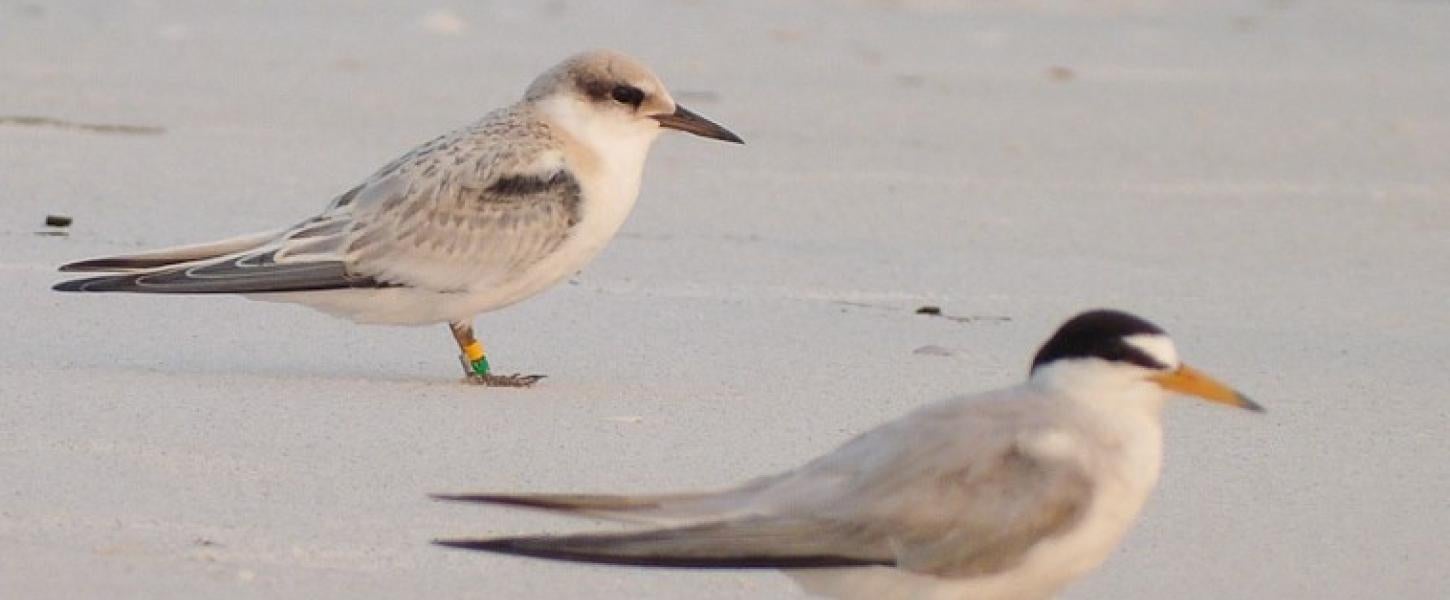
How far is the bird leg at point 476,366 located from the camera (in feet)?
19.4

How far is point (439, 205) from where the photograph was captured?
6.25 metres

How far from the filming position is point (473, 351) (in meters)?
6.05

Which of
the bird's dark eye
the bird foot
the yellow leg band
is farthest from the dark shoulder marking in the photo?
the bird foot

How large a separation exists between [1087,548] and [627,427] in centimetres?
171

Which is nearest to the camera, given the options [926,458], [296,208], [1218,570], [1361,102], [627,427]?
[926,458]

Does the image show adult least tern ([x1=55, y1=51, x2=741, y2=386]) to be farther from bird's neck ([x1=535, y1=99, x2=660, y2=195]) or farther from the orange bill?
the orange bill

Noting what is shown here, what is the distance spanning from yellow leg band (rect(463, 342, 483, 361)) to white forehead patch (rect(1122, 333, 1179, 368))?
91.9 inches

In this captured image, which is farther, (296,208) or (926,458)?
(296,208)

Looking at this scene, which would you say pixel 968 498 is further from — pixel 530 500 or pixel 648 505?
pixel 530 500

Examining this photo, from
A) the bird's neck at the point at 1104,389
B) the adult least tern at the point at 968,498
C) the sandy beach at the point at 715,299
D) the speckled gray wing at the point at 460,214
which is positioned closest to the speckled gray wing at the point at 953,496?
the adult least tern at the point at 968,498

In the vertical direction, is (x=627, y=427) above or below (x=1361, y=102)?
above

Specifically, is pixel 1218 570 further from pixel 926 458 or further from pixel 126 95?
pixel 126 95

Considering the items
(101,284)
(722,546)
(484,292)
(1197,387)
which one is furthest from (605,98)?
(722,546)

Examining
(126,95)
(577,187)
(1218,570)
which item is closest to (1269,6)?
(126,95)
